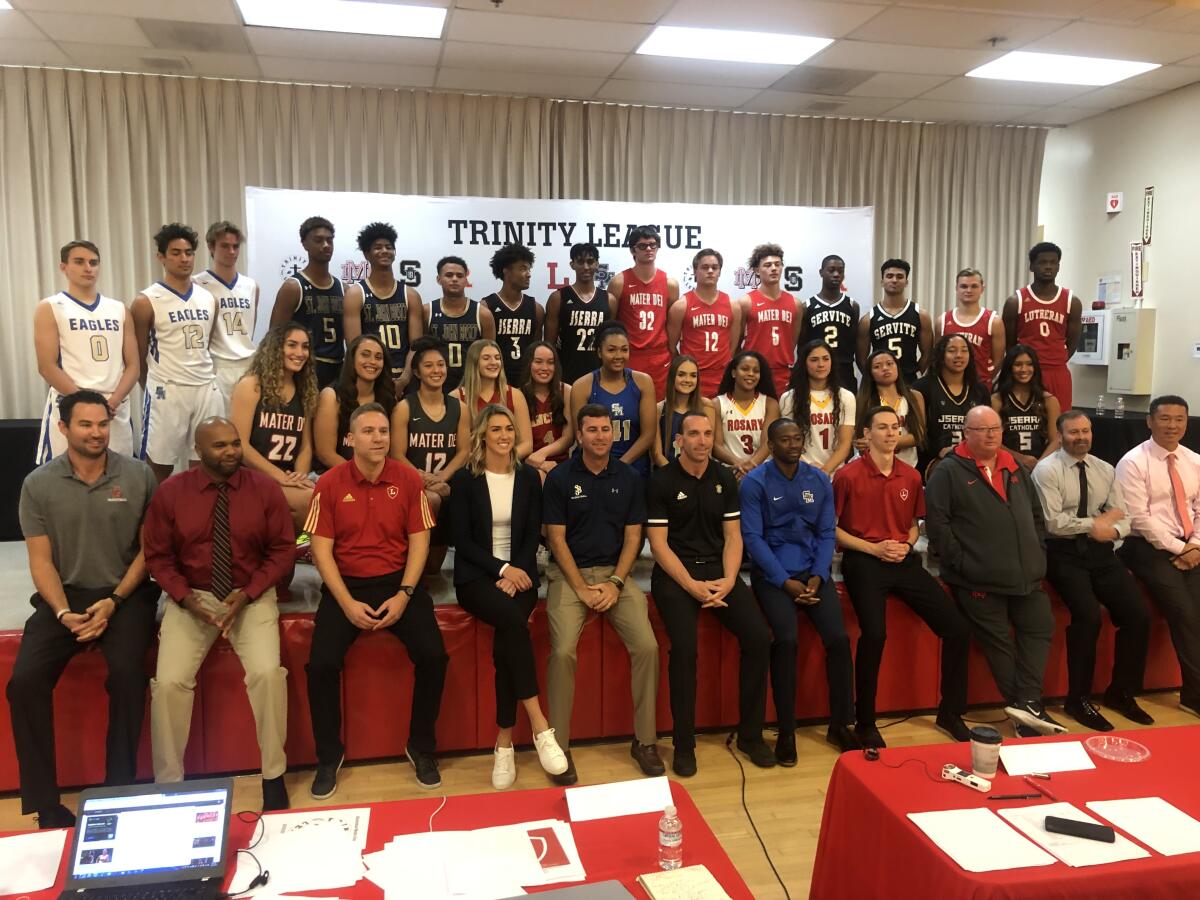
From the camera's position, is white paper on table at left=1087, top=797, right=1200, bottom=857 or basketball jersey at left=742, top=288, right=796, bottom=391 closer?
white paper on table at left=1087, top=797, right=1200, bottom=857

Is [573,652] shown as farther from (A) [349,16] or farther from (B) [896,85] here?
(B) [896,85]

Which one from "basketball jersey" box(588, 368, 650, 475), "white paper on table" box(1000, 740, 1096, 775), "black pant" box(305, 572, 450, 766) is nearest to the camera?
"white paper on table" box(1000, 740, 1096, 775)

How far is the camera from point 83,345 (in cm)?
393

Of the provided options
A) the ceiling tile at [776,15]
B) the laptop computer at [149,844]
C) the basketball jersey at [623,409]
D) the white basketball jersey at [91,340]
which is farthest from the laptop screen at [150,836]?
the ceiling tile at [776,15]

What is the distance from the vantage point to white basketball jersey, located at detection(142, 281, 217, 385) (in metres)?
4.15

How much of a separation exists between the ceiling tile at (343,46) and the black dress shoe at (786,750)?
173 inches

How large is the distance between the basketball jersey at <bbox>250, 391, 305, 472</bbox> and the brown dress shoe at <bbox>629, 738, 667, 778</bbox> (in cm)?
194

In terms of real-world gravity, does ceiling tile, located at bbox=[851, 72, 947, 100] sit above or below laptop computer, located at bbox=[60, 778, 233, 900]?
above

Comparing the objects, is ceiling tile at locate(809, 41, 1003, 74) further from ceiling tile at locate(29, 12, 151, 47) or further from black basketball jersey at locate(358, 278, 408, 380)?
ceiling tile at locate(29, 12, 151, 47)

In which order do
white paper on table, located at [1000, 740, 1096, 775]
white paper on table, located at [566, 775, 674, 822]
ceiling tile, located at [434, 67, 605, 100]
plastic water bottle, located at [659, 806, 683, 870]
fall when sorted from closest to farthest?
1. plastic water bottle, located at [659, 806, 683, 870]
2. white paper on table, located at [566, 775, 674, 822]
3. white paper on table, located at [1000, 740, 1096, 775]
4. ceiling tile, located at [434, 67, 605, 100]

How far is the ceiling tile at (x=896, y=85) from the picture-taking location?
20.1 feet

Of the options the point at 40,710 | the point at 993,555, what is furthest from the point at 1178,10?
the point at 40,710

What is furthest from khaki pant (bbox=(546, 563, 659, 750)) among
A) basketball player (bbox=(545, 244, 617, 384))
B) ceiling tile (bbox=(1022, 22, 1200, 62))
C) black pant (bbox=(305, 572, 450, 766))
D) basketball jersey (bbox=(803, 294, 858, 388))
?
ceiling tile (bbox=(1022, 22, 1200, 62))

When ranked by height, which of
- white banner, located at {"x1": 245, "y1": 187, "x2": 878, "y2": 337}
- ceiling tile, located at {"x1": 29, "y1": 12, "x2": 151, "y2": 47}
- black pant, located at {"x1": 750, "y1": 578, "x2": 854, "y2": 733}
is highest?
ceiling tile, located at {"x1": 29, "y1": 12, "x2": 151, "y2": 47}
